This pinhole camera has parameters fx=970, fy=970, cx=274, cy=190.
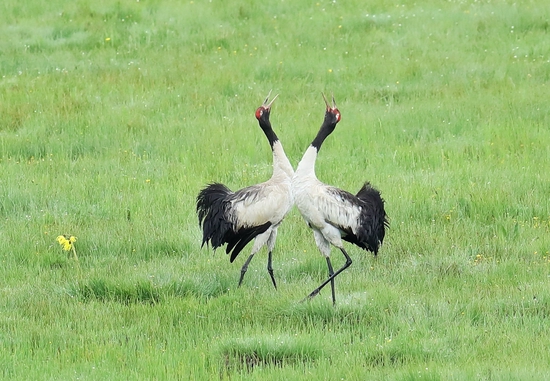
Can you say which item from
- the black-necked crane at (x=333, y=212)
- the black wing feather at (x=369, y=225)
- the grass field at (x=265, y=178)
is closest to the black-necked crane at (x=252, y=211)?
the black-necked crane at (x=333, y=212)

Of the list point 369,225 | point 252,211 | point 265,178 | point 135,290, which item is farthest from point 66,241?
point 265,178

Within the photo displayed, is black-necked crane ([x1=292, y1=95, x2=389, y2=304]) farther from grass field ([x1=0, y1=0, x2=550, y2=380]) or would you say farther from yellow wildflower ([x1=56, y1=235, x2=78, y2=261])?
yellow wildflower ([x1=56, y1=235, x2=78, y2=261])

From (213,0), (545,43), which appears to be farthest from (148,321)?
(213,0)

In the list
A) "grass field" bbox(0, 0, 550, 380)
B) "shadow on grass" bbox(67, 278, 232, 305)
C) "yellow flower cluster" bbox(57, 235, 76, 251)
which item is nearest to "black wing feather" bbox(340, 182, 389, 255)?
"grass field" bbox(0, 0, 550, 380)

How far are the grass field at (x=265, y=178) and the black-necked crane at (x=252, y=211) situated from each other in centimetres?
38

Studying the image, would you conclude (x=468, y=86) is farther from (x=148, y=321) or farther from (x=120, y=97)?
(x=148, y=321)

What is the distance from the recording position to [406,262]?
29.9 feet

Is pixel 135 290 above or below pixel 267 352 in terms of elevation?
above

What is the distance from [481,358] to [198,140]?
22.9ft

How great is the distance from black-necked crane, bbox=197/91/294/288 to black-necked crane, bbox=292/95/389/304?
0.19 metres

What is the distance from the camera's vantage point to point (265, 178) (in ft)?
37.9

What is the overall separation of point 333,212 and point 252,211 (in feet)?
2.41

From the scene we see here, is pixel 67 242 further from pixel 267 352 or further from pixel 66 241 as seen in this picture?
pixel 267 352

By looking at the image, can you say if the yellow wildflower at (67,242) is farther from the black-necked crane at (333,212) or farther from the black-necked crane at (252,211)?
the black-necked crane at (333,212)
